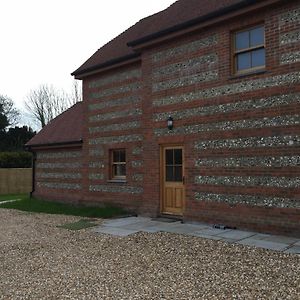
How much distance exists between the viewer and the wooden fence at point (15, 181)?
84.4ft

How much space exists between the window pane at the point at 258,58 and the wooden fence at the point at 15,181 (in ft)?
66.2

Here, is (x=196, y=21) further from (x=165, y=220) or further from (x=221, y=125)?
(x=165, y=220)

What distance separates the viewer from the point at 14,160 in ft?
102

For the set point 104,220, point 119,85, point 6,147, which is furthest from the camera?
point 6,147

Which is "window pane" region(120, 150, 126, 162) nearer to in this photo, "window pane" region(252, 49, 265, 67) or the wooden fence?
"window pane" region(252, 49, 265, 67)

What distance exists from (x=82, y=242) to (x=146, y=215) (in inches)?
141

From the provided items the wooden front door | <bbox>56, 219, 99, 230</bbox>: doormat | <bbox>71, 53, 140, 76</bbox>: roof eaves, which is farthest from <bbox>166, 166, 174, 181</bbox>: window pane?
<bbox>71, 53, 140, 76</bbox>: roof eaves

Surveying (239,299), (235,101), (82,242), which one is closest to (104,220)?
(82,242)

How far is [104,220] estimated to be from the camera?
39.4 ft

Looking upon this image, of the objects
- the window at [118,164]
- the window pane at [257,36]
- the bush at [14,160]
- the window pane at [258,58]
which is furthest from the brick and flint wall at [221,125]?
the bush at [14,160]

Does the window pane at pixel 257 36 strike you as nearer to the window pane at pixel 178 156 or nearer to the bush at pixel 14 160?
the window pane at pixel 178 156

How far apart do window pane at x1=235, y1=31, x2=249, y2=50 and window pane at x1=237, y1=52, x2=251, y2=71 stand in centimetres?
20

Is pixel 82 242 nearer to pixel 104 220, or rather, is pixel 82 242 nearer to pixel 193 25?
pixel 104 220

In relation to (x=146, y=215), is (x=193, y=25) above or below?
above
